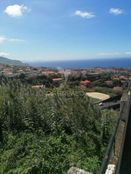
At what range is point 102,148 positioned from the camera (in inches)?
379

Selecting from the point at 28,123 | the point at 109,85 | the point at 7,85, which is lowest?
the point at 109,85

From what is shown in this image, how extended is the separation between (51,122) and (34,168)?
10.3ft

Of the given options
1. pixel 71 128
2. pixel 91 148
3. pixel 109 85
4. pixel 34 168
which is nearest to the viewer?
pixel 34 168

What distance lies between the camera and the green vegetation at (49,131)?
27.3 ft

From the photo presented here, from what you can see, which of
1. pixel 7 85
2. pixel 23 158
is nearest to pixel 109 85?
pixel 7 85

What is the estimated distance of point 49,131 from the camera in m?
10.7

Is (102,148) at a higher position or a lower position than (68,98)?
lower

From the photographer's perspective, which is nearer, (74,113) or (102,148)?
(102,148)

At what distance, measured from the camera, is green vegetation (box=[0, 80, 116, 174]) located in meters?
8.34

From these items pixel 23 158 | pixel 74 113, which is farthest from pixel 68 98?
pixel 23 158

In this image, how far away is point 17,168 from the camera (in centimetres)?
821

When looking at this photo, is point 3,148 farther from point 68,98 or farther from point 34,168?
point 68,98

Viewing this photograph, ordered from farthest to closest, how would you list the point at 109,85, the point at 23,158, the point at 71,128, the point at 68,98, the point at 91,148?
the point at 109,85, the point at 68,98, the point at 71,128, the point at 91,148, the point at 23,158

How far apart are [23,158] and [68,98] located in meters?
3.55
